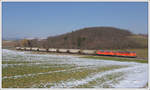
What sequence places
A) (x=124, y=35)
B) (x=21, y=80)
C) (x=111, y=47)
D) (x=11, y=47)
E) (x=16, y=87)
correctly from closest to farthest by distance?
1. (x=16, y=87)
2. (x=21, y=80)
3. (x=11, y=47)
4. (x=111, y=47)
5. (x=124, y=35)

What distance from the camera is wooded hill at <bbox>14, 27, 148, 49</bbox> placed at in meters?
49.1

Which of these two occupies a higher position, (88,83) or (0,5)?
Answer: (0,5)

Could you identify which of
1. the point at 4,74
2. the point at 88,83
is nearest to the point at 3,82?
the point at 4,74

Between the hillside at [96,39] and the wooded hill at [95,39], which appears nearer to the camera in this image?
the wooded hill at [95,39]

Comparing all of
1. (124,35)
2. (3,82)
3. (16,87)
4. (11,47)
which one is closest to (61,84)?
(16,87)

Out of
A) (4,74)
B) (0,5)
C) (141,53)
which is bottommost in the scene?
(141,53)

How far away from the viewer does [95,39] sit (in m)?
58.2

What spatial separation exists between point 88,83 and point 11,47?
24693 mm

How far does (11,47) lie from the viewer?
32.5 m

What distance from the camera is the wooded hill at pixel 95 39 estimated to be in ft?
161

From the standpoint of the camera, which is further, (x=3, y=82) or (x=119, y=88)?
(x=119, y=88)

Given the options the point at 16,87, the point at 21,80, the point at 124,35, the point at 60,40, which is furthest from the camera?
the point at 60,40

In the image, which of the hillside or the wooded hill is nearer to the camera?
the wooded hill

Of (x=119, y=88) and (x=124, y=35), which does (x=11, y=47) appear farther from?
(x=124, y=35)
